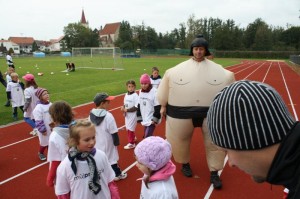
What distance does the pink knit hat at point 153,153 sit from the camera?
8.26 feet

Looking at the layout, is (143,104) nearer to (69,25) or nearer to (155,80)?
(155,80)

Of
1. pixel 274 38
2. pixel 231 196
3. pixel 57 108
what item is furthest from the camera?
pixel 274 38

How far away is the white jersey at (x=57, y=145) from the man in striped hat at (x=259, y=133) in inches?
111

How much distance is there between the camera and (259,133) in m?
1.04

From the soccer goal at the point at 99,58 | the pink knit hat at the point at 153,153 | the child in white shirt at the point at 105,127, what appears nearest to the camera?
the pink knit hat at the point at 153,153

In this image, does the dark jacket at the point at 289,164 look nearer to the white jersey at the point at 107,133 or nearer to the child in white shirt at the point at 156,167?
the child in white shirt at the point at 156,167

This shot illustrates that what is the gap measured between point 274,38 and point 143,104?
262 ft

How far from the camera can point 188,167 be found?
5.32 m

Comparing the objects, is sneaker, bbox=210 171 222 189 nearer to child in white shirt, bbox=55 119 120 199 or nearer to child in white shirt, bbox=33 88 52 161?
child in white shirt, bbox=55 119 120 199

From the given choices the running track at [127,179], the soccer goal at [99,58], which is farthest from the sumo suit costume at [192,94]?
the soccer goal at [99,58]

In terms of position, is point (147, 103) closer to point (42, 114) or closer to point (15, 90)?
point (42, 114)

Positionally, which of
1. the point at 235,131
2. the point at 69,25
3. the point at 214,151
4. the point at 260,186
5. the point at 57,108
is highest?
the point at 69,25

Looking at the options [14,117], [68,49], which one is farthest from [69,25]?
[14,117]

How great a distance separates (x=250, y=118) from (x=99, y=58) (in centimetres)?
3467
